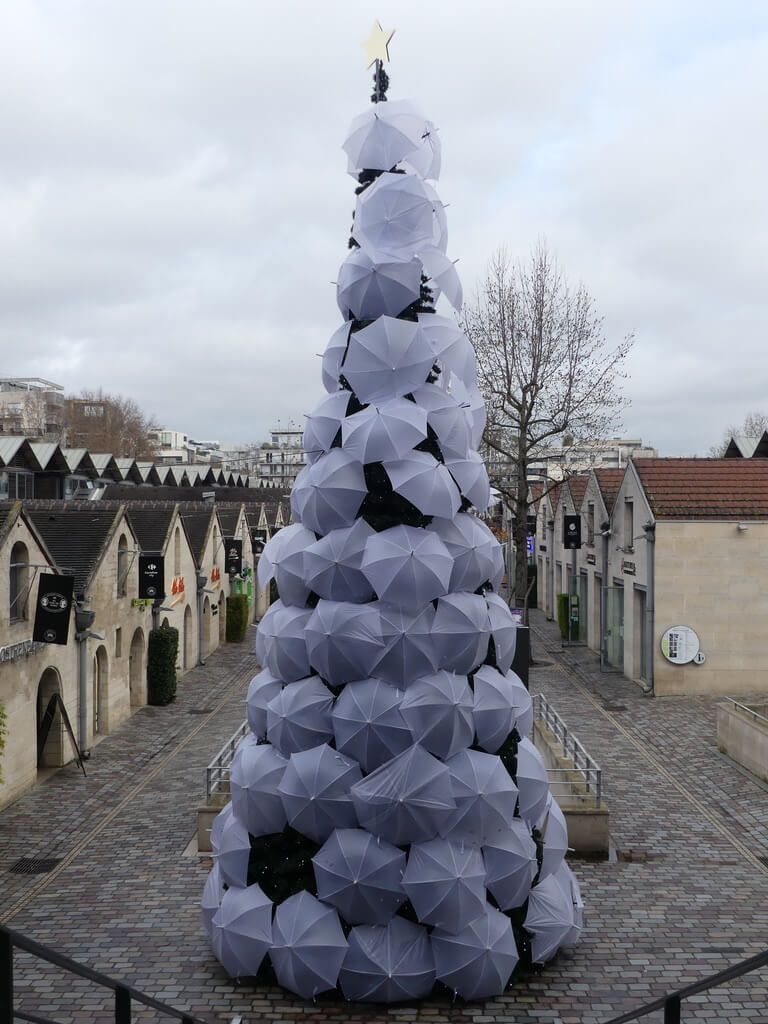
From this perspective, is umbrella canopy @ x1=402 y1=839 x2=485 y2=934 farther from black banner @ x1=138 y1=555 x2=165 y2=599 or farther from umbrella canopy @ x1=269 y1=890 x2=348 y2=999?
black banner @ x1=138 y1=555 x2=165 y2=599

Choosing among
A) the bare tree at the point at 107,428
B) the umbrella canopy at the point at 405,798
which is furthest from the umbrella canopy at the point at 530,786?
the bare tree at the point at 107,428

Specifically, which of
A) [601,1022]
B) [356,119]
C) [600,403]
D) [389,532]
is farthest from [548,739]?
[600,403]

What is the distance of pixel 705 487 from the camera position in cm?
2648

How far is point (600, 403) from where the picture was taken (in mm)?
30016

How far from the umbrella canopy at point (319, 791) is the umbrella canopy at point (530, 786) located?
1776mm

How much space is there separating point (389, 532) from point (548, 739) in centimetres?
985

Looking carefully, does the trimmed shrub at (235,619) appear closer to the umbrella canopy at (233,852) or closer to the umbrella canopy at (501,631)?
the umbrella canopy at (233,852)

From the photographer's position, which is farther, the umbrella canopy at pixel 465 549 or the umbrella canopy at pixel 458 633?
the umbrella canopy at pixel 465 549

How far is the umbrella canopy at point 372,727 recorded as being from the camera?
8.67m

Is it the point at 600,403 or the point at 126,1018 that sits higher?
the point at 600,403

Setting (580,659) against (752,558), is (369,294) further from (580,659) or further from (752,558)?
(580,659)

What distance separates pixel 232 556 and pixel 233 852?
28527mm

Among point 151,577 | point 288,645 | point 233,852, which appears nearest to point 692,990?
point 288,645

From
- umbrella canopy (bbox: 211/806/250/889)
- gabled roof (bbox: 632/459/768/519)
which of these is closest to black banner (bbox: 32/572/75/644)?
umbrella canopy (bbox: 211/806/250/889)
